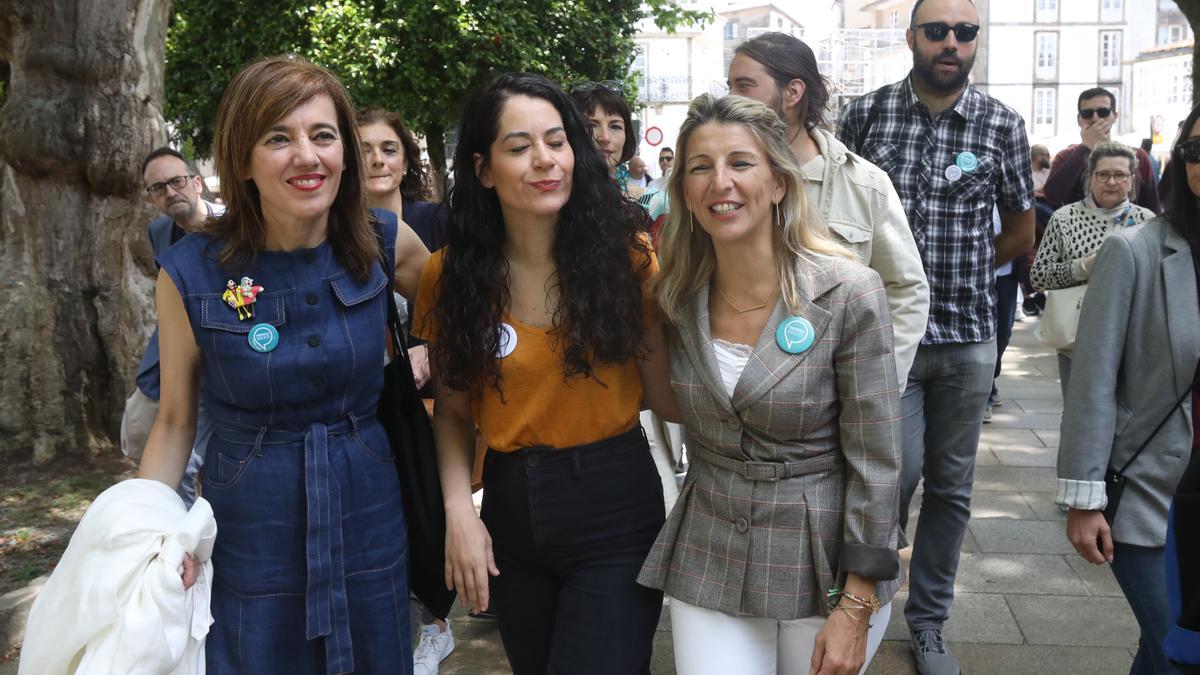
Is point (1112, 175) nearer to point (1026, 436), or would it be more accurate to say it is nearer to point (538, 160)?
point (1026, 436)

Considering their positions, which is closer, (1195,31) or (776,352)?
(776,352)

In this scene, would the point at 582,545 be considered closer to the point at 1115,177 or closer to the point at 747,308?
the point at 747,308

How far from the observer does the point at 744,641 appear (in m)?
2.53

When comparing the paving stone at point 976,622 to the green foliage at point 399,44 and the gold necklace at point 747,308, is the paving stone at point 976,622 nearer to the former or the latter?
the gold necklace at point 747,308

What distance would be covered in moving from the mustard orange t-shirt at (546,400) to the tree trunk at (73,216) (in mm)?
4502

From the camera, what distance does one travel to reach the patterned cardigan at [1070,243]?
5602mm

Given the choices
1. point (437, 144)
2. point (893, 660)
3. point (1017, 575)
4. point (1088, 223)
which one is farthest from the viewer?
point (437, 144)

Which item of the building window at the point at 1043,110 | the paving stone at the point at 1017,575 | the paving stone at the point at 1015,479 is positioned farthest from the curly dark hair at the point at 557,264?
the building window at the point at 1043,110

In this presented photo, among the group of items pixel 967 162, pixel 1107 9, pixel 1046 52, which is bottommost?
pixel 967 162

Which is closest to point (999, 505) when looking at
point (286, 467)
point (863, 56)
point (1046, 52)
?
point (286, 467)

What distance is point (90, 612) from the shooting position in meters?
2.26

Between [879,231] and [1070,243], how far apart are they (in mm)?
2978

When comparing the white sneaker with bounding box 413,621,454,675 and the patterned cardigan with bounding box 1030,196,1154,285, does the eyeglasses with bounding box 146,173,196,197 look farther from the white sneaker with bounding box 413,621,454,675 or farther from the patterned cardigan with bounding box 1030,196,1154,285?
the patterned cardigan with bounding box 1030,196,1154,285

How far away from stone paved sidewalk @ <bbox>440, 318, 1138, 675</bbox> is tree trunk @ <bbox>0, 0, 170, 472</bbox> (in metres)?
3.01
